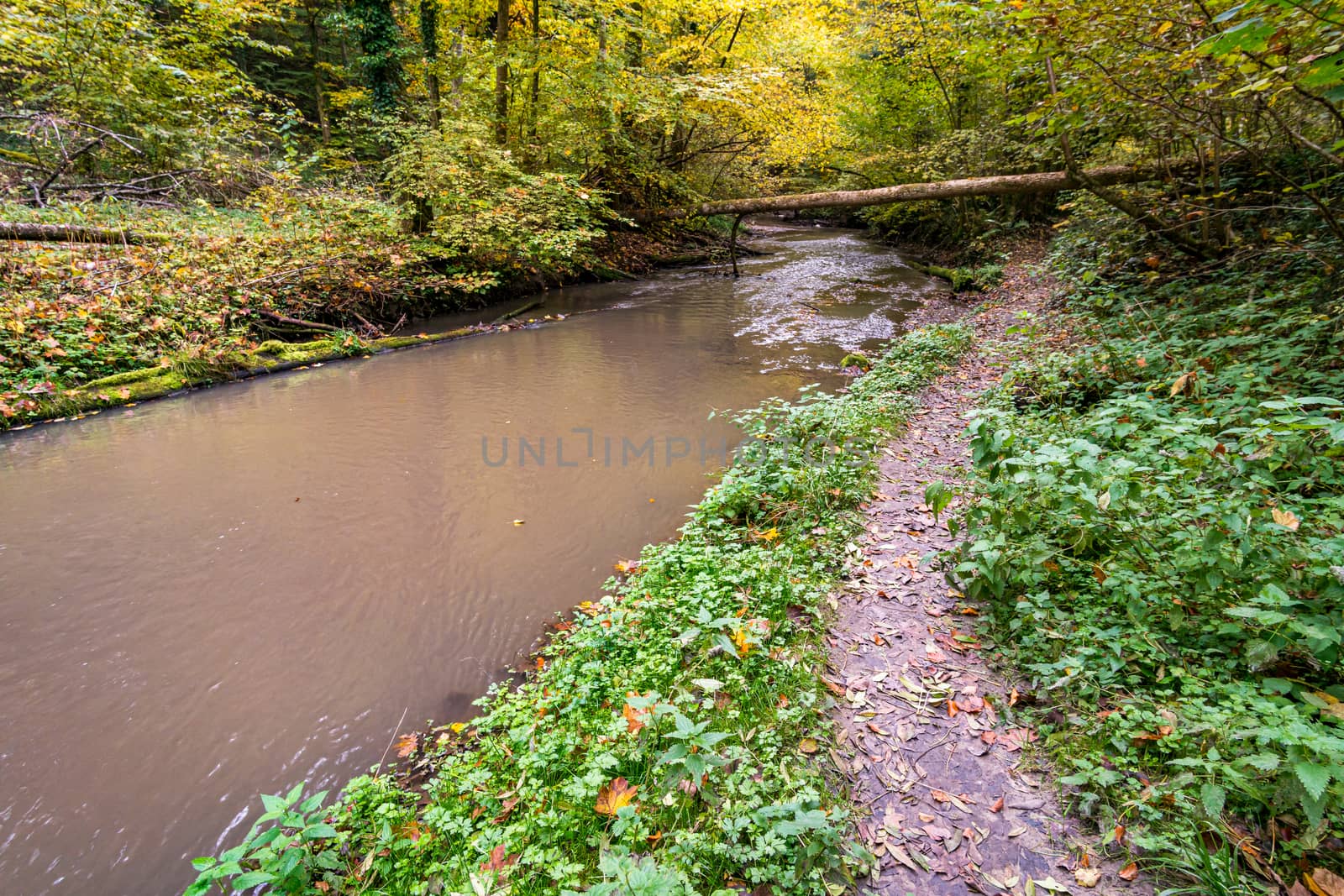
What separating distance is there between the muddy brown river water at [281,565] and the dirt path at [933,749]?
1982 millimetres

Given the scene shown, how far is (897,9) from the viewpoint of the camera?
13.3 metres

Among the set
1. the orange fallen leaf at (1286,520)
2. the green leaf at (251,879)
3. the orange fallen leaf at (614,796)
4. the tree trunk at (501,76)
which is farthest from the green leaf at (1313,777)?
the tree trunk at (501,76)

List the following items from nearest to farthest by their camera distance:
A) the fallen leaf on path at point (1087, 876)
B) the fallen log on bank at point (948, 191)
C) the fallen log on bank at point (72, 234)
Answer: the fallen leaf on path at point (1087, 876) < the fallen log on bank at point (72, 234) < the fallen log on bank at point (948, 191)

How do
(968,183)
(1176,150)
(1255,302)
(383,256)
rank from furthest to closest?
(968,183)
(383,256)
(1176,150)
(1255,302)

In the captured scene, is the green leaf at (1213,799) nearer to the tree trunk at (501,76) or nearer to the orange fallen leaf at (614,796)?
the orange fallen leaf at (614,796)

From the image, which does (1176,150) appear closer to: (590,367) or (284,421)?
(590,367)

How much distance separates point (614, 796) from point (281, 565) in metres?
3.47

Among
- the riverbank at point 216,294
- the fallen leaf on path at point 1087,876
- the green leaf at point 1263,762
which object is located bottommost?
the fallen leaf on path at point 1087,876

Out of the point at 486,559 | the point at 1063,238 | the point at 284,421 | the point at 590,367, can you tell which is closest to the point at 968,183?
the point at 1063,238

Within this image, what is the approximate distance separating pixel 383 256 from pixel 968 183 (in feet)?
38.6

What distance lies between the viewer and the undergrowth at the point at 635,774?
6.23 feet

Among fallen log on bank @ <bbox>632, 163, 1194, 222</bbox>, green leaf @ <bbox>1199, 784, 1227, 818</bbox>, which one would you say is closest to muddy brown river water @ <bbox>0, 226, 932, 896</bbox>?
green leaf @ <bbox>1199, 784, 1227, 818</bbox>

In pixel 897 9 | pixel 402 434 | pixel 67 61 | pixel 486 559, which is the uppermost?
pixel 897 9

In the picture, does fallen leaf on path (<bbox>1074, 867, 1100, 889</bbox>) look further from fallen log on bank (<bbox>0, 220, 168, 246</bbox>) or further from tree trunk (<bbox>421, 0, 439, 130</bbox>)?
tree trunk (<bbox>421, 0, 439, 130</bbox>)
